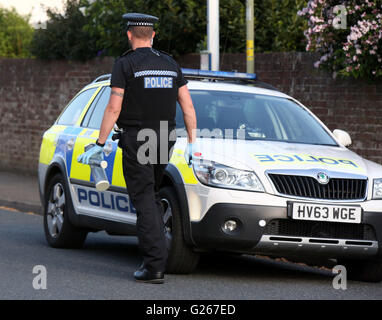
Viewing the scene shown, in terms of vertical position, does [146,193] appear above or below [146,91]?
below

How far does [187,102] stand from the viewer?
7828 mm

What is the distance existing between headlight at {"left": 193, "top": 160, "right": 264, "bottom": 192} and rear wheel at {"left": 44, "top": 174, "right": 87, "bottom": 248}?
2369 millimetres

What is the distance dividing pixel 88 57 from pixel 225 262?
10335mm

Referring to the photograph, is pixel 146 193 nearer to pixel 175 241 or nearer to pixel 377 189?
pixel 175 241

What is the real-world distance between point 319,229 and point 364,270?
87 centimetres

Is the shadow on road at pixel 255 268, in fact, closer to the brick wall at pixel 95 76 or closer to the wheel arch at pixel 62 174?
the wheel arch at pixel 62 174

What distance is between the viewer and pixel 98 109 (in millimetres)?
9945

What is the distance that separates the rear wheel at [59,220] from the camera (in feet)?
32.7

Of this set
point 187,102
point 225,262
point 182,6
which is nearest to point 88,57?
point 182,6

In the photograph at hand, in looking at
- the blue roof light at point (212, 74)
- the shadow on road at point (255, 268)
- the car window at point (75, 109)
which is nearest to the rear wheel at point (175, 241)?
the shadow on road at point (255, 268)

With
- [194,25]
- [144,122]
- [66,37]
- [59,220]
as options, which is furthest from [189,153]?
[66,37]

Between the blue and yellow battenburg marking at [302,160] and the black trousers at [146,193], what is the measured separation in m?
0.81
